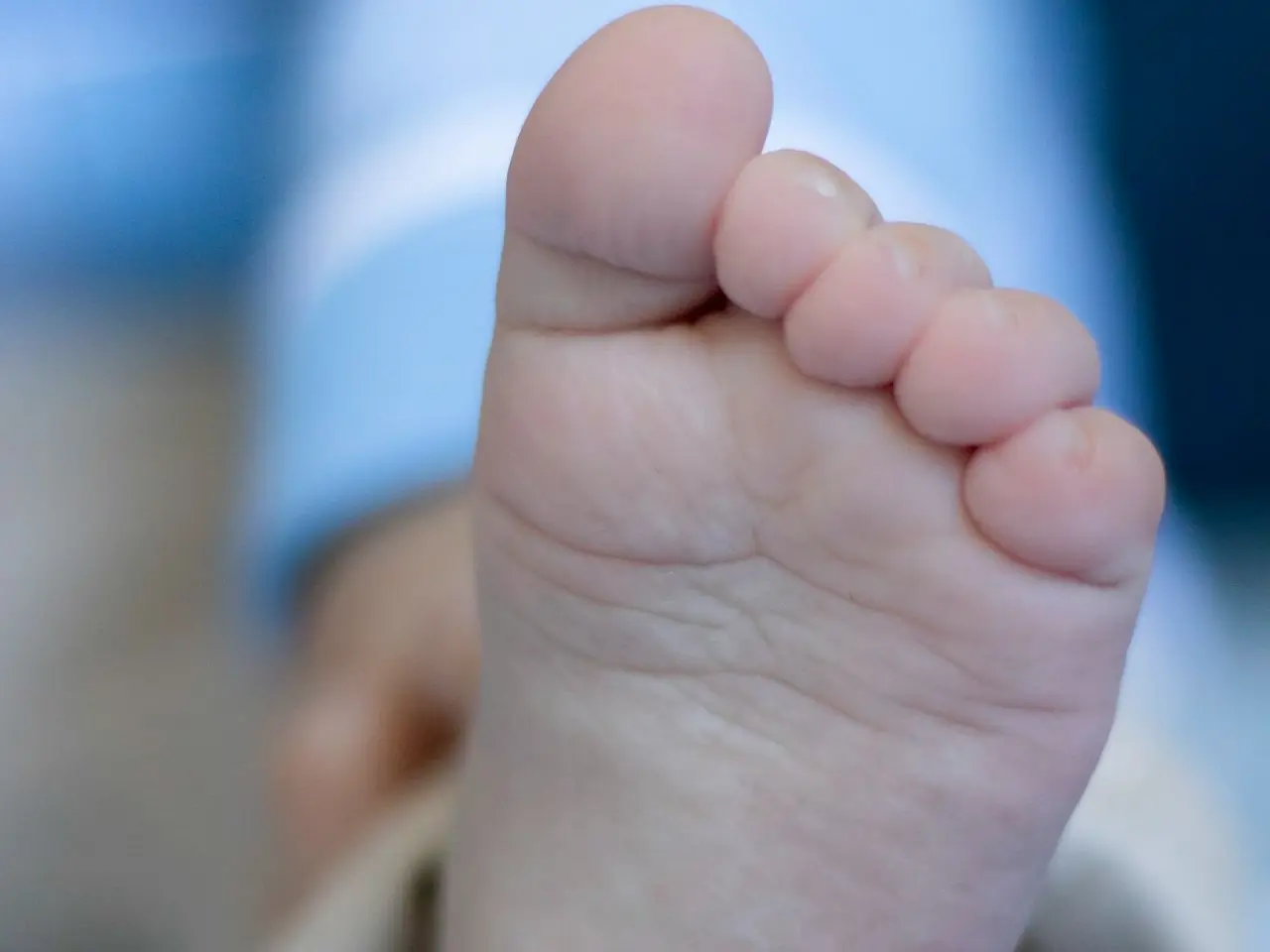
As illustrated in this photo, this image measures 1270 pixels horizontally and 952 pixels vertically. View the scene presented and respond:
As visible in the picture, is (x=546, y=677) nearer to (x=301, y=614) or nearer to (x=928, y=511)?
(x=928, y=511)

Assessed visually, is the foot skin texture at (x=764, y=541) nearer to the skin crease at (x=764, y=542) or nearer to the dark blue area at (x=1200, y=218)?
the skin crease at (x=764, y=542)

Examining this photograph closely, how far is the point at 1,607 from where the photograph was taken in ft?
3.08

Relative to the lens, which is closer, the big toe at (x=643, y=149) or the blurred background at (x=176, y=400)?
the big toe at (x=643, y=149)

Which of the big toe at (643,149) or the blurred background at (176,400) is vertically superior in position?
the big toe at (643,149)

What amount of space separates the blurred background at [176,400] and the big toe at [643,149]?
0.46 metres

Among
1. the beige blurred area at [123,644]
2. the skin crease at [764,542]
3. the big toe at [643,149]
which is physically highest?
the big toe at [643,149]

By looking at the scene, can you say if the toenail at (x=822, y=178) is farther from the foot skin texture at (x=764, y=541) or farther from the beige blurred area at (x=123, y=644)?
the beige blurred area at (x=123, y=644)

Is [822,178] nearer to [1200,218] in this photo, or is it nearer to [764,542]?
[764,542]

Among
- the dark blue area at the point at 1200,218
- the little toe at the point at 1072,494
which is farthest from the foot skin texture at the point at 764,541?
the dark blue area at the point at 1200,218

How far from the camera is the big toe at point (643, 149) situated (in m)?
0.30

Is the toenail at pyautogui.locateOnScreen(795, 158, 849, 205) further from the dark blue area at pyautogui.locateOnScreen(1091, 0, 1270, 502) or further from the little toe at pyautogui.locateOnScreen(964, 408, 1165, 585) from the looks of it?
the dark blue area at pyautogui.locateOnScreen(1091, 0, 1270, 502)

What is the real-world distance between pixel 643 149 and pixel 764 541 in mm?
107

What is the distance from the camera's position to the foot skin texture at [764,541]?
0.97 feet

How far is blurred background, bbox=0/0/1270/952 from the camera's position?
0.83 meters
